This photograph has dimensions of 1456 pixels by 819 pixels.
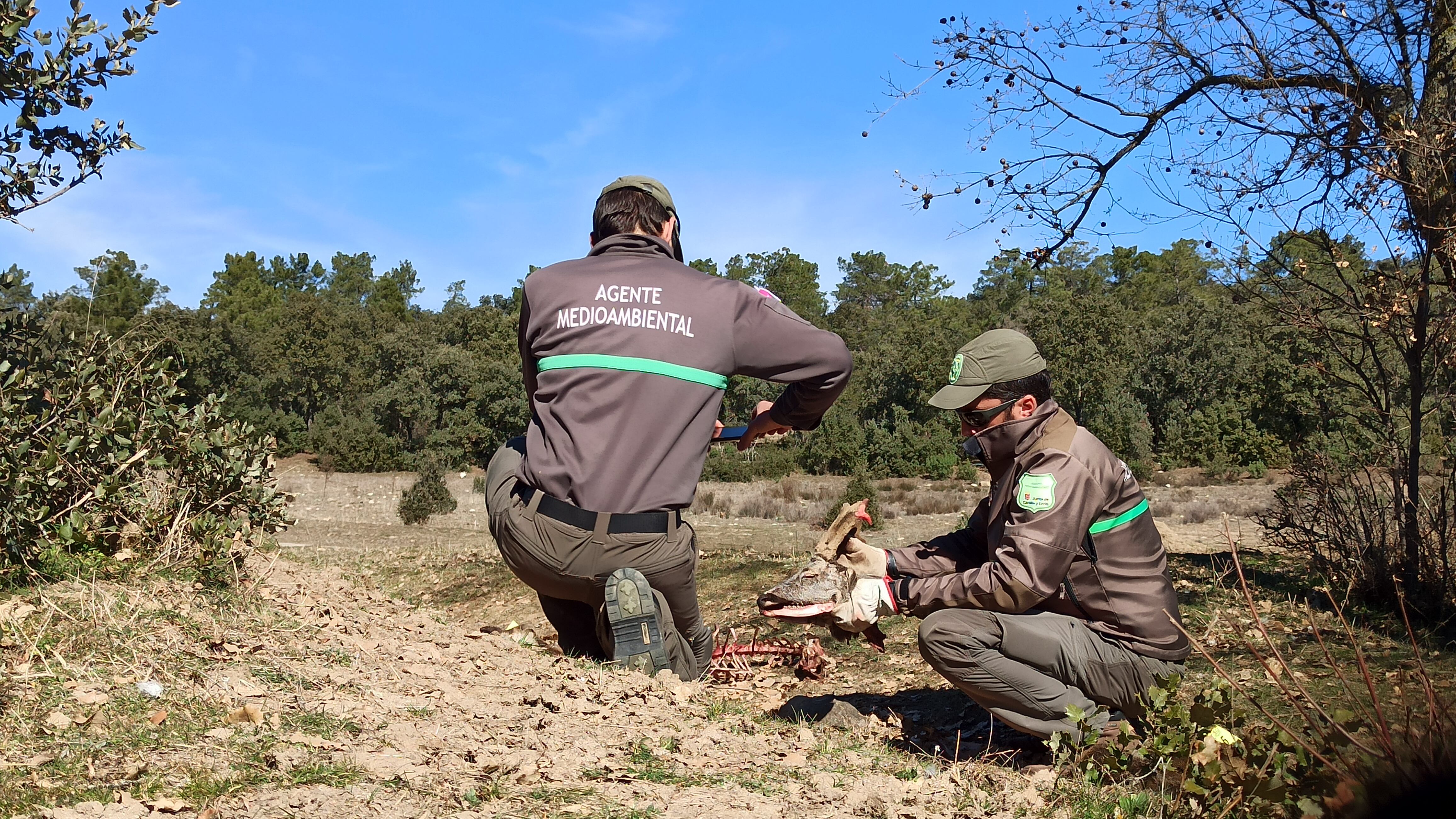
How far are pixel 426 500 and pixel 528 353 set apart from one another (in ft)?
51.7

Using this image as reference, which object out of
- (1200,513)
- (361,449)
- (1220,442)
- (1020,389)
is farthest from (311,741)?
(1220,442)

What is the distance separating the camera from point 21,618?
148 inches

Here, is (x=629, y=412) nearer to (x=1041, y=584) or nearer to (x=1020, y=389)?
(x=1020, y=389)

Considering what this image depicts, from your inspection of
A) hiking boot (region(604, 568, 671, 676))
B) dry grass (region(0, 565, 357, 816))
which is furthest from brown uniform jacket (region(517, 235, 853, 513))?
dry grass (region(0, 565, 357, 816))

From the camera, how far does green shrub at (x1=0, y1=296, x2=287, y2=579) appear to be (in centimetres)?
435

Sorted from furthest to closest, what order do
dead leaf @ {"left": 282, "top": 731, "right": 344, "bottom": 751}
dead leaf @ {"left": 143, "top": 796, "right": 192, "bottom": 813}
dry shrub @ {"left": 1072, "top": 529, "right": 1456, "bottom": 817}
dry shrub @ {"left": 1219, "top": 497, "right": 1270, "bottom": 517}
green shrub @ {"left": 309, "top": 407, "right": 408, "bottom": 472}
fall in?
green shrub @ {"left": 309, "top": 407, "right": 408, "bottom": 472}
dry shrub @ {"left": 1219, "top": 497, "right": 1270, "bottom": 517}
dead leaf @ {"left": 282, "top": 731, "right": 344, "bottom": 751}
dead leaf @ {"left": 143, "top": 796, "right": 192, "bottom": 813}
dry shrub @ {"left": 1072, "top": 529, "right": 1456, "bottom": 817}

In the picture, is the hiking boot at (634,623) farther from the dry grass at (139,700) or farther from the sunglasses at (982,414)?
the sunglasses at (982,414)

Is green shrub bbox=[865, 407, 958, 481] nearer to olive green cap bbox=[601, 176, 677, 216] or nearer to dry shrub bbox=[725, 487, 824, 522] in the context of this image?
dry shrub bbox=[725, 487, 824, 522]

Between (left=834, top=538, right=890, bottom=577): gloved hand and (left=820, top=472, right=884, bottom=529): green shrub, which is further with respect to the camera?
(left=820, top=472, right=884, bottom=529): green shrub

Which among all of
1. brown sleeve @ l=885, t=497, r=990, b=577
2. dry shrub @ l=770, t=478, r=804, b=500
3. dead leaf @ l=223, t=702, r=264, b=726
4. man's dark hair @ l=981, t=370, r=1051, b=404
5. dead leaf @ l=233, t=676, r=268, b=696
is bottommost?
dead leaf @ l=223, t=702, r=264, b=726

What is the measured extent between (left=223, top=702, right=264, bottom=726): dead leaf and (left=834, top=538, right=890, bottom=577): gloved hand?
1.96 m

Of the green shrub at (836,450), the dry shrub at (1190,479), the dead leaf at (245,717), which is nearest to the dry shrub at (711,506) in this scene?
the green shrub at (836,450)

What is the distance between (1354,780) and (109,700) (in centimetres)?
324

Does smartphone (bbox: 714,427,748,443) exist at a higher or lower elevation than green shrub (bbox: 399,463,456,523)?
higher
